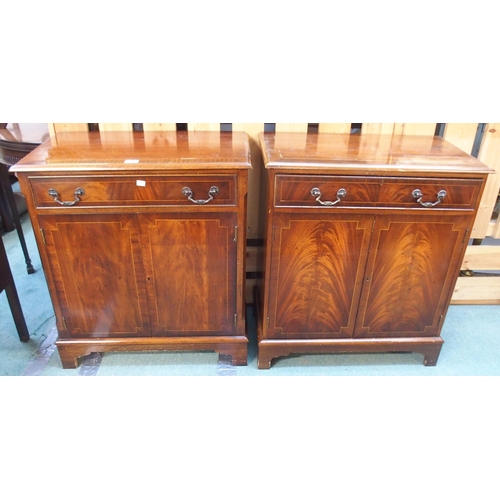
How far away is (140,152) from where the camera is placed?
55.7 inches

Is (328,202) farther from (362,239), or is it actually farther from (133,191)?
(133,191)

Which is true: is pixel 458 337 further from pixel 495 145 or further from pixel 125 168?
pixel 125 168

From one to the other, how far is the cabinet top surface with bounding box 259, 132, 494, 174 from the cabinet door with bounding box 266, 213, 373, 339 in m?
0.18

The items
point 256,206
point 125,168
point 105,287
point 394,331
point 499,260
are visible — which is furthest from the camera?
point 499,260

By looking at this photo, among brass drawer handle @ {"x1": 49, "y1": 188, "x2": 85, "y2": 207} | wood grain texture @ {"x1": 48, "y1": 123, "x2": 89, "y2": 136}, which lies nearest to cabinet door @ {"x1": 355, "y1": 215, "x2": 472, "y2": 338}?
brass drawer handle @ {"x1": 49, "y1": 188, "x2": 85, "y2": 207}

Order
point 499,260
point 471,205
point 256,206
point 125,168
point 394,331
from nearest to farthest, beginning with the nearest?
1. point 125,168
2. point 471,205
3. point 394,331
4. point 256,206
5. point 499,260

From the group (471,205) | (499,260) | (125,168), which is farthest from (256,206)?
(499,260)

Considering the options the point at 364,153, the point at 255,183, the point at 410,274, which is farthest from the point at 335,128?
the point at 410,274

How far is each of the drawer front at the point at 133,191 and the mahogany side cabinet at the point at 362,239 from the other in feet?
0.55

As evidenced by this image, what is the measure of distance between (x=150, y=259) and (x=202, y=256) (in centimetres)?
18

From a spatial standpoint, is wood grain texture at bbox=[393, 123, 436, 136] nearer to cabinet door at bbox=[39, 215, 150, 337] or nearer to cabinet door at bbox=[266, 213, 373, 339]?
cabinet door at bbox=[266, 213, 373, 339]

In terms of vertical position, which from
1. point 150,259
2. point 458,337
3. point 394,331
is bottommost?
point 458,337

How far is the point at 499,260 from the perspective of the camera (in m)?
2.03

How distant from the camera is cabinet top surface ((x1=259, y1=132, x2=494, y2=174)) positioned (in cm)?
135
